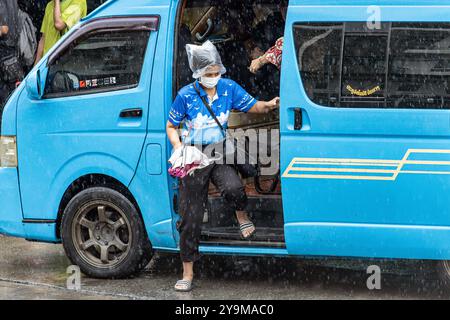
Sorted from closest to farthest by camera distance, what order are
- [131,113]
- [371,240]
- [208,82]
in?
[371,240] → [208,82] → [131,113]

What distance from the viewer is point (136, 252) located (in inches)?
323

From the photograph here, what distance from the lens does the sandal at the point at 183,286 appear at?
7.99 metres

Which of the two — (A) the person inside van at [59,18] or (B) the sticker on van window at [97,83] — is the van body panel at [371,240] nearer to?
(B) the sticker on van window at [97,83]

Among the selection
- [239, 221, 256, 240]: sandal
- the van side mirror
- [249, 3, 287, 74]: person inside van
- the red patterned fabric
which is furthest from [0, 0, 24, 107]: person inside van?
[239, 221, 256, 240]: sandal

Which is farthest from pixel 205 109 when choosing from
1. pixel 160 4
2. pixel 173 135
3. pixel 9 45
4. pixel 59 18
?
pixel 9 45

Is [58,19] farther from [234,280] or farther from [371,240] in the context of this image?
[371,240]

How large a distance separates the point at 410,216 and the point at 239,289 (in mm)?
1488

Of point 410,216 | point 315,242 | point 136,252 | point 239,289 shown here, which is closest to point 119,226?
point 136,252

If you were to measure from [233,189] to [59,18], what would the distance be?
13.2ft

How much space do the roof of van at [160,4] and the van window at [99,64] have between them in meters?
0.16

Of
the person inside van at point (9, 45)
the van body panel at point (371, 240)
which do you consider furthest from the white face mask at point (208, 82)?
the person inside van at point (9, 45)

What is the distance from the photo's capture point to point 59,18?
36.3 feet

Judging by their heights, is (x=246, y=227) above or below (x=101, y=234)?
above

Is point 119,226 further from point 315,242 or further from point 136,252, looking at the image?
point 315,242
